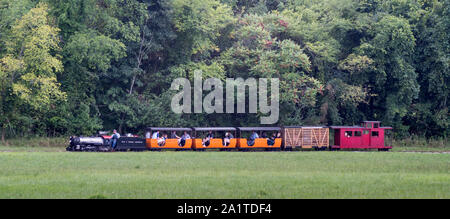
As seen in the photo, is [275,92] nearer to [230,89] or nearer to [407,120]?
[230,89]

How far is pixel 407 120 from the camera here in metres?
56.9

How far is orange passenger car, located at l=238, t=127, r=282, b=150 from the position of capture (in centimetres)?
4581

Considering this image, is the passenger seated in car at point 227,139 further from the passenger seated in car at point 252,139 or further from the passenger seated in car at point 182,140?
the passenger seated in car at point 182,140

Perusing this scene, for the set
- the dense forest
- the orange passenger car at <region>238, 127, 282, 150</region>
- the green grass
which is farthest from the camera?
the dense forest

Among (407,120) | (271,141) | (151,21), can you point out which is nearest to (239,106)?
(271,141)

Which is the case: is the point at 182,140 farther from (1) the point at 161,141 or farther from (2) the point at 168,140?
(1) the point at 161,141

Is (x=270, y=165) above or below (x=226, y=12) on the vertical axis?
below

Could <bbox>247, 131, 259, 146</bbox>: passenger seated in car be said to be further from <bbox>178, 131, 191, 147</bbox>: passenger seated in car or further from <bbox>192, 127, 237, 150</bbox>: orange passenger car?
<bbox>178, 131, 191, 147</bbox>: passenger seated in car

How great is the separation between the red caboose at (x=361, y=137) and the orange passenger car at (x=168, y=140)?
485 inches

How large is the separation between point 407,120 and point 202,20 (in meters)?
22.5

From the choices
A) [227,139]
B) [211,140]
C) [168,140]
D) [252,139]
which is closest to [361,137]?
[252,139]

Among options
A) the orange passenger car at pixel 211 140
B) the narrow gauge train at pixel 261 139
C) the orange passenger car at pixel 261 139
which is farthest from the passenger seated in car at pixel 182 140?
the orange passenger car at pixel 261 139

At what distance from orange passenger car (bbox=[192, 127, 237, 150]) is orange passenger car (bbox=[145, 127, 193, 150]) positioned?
71 centimetres

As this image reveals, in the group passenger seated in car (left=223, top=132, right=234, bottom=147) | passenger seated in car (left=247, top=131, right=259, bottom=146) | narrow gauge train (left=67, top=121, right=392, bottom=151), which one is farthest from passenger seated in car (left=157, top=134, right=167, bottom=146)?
passenger seated in car (left=247, top=131, right=259, bottom=146)
